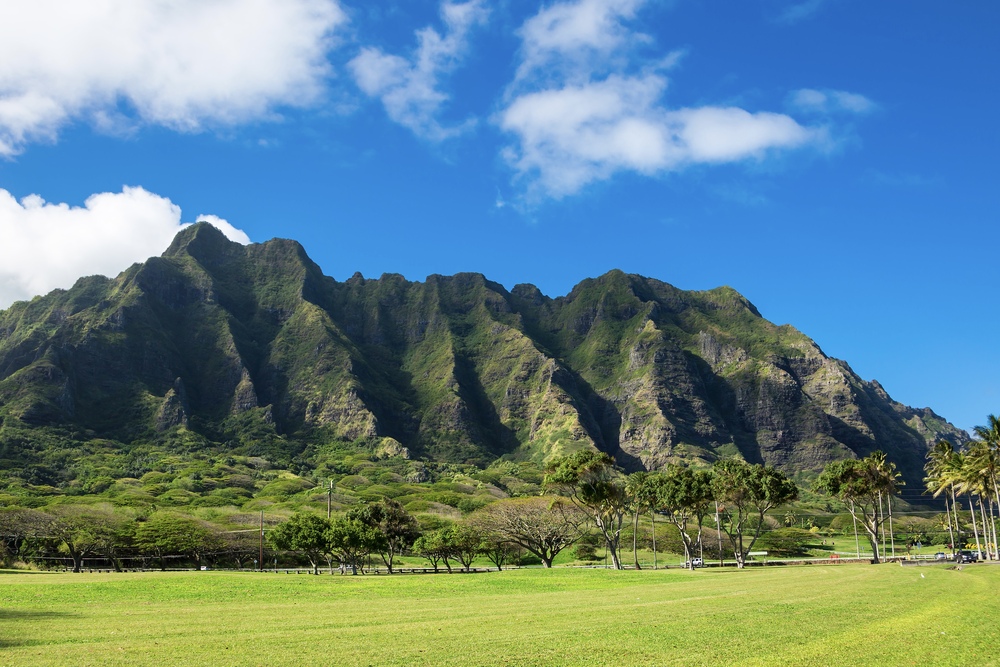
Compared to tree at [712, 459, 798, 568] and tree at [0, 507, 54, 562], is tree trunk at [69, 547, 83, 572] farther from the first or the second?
tree at [712, 459, 798, 568]

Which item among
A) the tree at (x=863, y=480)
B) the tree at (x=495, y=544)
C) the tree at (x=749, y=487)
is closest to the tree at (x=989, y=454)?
the tree at (x=863, y=480)

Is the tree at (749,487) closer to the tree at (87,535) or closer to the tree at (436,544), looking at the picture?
the tree at (436,544)

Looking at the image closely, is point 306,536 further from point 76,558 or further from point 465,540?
point 76,558

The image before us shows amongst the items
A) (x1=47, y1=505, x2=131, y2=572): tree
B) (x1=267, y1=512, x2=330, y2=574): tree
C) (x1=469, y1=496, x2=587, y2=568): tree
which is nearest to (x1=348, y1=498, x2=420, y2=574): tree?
(x1=267, y1=512, x2=330, y2=574): tree

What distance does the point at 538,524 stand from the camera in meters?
105

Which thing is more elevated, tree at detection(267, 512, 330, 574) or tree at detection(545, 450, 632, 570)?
tree at detection(545, 450, 632, 570)

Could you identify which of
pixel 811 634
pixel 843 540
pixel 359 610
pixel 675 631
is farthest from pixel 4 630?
pixel 843 540

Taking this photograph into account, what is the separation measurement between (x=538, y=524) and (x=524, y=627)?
262ft

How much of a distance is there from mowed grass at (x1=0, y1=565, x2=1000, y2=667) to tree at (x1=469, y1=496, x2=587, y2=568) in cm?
5792

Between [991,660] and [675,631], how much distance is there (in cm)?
909

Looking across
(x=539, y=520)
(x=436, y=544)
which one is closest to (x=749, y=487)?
(x=539, y=520)

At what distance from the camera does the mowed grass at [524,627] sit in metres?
20.1

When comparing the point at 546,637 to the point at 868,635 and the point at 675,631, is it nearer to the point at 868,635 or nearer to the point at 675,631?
the point at 675,631

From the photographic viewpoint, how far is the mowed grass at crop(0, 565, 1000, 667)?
20125 millimetres
